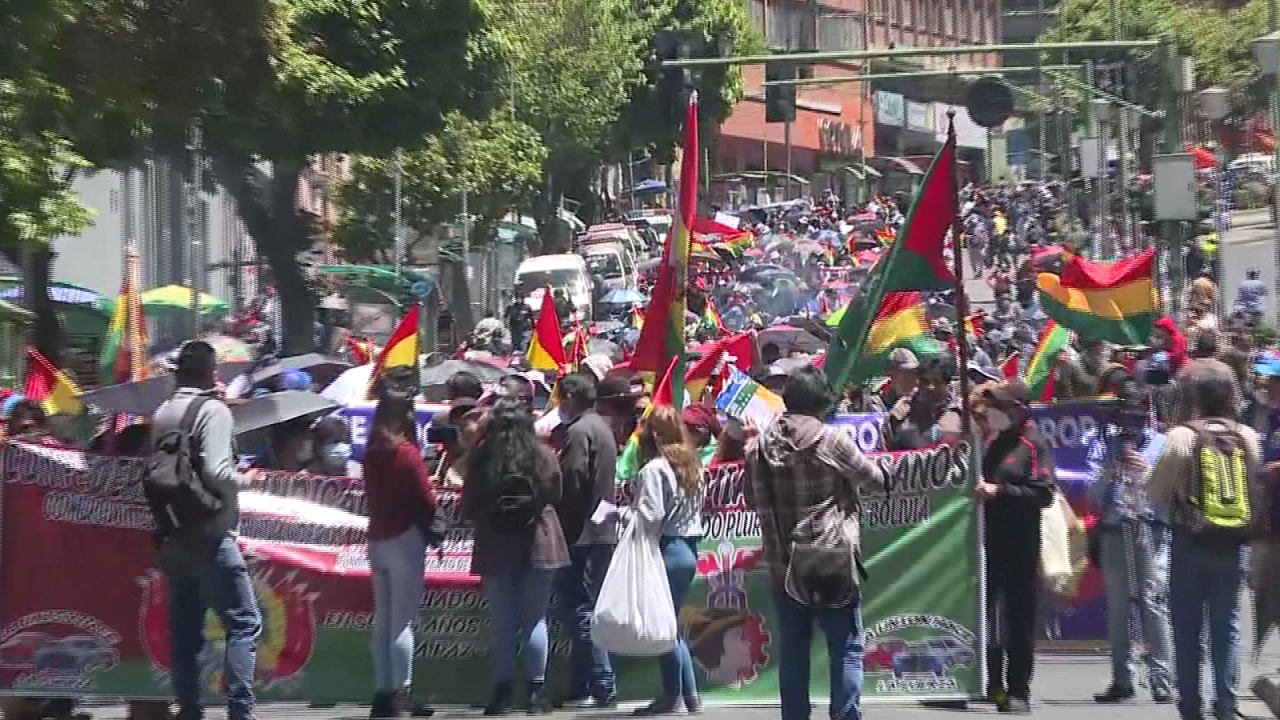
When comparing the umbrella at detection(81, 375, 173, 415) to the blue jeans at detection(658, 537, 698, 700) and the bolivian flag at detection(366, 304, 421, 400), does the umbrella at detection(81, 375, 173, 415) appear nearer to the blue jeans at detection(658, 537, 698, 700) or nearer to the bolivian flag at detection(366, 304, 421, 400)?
the bolivian flag at detection(366, 304, 421, 400)

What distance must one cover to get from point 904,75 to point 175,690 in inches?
903

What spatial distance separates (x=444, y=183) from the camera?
36156 mm

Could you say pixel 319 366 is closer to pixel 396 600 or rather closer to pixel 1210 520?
pixel 396 600

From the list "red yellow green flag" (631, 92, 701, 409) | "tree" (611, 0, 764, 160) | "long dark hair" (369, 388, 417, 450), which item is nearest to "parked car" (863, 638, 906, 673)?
"red yellow green flag" (631, 92, 701, 409)

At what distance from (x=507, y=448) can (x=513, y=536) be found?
0.44 m

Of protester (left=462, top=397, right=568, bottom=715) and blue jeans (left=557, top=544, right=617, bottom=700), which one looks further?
blue jeans (left=557, top=544, right=617, bottom=700)

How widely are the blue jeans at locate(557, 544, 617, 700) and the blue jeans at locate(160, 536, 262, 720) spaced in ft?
6.06

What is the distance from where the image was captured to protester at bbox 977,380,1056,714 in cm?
977

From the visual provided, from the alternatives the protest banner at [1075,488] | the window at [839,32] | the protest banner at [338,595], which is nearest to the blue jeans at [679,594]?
the protest banner at [338,595]

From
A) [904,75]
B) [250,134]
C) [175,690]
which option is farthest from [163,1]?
[904,75]

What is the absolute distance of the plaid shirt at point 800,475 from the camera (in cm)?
802

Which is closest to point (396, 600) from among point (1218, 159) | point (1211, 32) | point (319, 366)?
point (319, 366)

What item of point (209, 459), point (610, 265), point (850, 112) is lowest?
point (209, 459)

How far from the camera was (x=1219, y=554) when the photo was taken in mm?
8695
